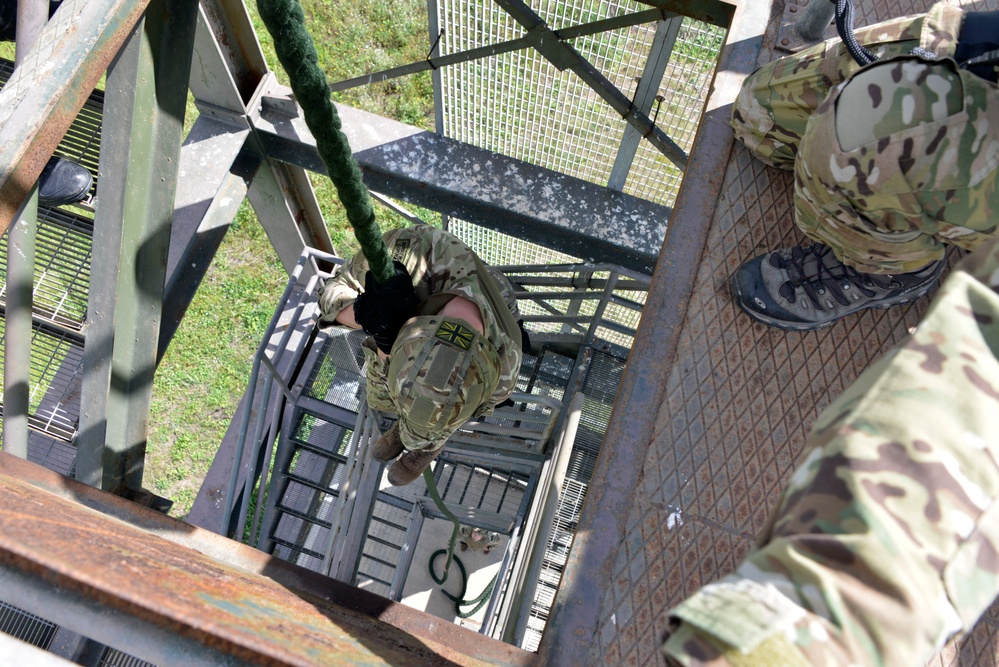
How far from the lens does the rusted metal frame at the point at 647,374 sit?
82.9 inches

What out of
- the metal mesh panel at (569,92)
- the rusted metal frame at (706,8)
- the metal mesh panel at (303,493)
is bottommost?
the metal mesh panel at (303,493)

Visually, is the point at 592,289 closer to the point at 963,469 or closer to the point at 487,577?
the point at 487,577

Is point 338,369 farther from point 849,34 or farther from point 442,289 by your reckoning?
point 849,34

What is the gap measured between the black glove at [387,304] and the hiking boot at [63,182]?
126 cm

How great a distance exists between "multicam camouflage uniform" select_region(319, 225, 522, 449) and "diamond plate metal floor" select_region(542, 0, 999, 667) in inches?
40.5

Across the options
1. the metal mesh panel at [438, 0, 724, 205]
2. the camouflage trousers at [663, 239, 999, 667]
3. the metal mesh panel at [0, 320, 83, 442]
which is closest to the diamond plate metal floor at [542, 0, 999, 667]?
the camouflage trousers at [663, 239, 999, 667]

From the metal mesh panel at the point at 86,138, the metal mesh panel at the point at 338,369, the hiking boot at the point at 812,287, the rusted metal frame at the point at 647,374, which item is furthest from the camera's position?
the metal mesh panel at the point at 338,369

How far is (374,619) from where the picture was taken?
1.86 m

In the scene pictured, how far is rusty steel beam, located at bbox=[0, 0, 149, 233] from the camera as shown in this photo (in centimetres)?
179

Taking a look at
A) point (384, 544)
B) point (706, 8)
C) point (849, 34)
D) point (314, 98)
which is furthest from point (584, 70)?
point (384, 544)

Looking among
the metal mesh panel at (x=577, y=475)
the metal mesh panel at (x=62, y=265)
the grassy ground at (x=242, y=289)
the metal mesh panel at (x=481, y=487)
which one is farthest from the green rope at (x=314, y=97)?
the grassy ground at (x=242, y=289)

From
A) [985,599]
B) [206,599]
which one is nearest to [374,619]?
[206,599]

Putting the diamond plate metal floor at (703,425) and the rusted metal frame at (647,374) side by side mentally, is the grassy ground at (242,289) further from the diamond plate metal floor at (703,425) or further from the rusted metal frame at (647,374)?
the diamond plate metal floor at (703,425)

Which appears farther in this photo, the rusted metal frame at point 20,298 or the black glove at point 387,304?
the black glove at point 387,304
